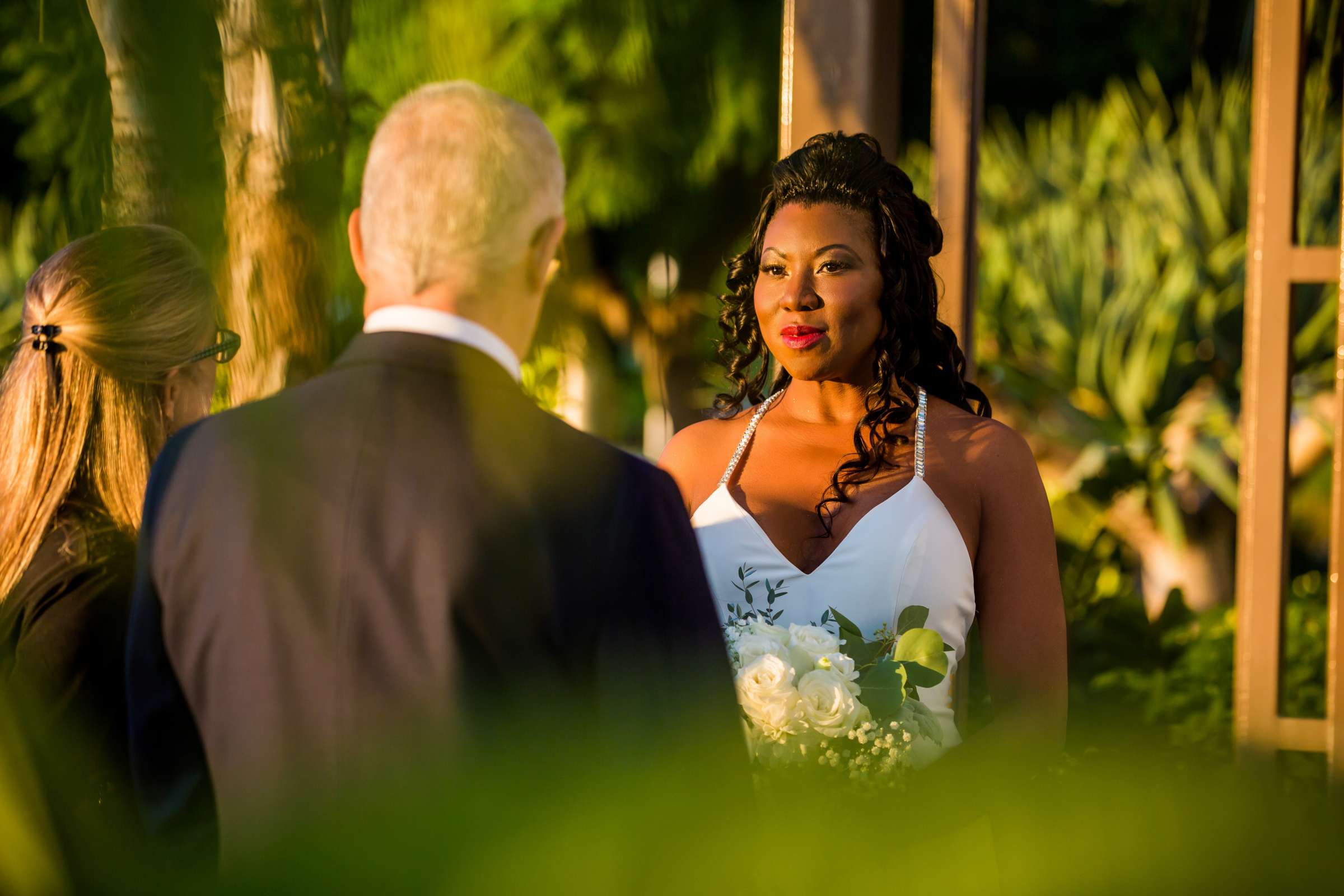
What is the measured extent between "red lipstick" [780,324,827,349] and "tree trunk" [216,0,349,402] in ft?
5.56

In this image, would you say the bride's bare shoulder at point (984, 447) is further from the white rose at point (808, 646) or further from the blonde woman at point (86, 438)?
the blonde woman at point (86, 438)

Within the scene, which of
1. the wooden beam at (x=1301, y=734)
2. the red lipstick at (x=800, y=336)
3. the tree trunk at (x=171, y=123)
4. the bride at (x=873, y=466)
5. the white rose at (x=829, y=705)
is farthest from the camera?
the wooden beam at (x=1301, y=734)

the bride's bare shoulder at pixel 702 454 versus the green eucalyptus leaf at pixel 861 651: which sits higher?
the bride's bare shoulder at pixel 702 454

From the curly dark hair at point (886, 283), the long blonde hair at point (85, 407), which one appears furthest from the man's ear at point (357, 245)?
the curly dark hair at point (886, 283)

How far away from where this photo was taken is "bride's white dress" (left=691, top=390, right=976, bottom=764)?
7.70 ft

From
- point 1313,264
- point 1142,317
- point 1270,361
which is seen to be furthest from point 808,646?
point 1142,317

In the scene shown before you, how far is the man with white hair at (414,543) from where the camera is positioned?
105cm

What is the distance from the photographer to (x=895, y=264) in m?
2.48

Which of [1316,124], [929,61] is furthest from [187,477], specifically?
[929,61]

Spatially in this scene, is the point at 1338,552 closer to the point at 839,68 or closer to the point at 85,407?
the point at 839,68

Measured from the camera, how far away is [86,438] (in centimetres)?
187

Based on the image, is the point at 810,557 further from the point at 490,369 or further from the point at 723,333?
the point at 490,369

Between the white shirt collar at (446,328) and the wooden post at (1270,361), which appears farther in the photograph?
→ the wooden post at (1270,361)

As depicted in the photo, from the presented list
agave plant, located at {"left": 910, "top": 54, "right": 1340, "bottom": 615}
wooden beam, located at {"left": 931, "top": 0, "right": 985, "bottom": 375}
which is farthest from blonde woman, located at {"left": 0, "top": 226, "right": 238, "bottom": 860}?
agave plant, located at {"left": 910, "top": 54, "right": 1340, "bottom": 615}
